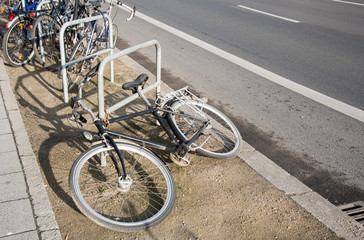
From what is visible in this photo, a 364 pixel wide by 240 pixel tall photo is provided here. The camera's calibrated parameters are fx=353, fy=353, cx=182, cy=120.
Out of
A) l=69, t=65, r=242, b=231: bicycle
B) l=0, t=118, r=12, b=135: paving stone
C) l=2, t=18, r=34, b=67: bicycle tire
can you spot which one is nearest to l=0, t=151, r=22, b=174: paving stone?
l=0, t=118, r=12, b=135: paving stone

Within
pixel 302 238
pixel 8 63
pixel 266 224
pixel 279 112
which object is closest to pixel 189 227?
pixel 266 224

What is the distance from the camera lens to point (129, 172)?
331cm

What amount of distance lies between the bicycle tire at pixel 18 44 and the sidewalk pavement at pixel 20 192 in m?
1.99

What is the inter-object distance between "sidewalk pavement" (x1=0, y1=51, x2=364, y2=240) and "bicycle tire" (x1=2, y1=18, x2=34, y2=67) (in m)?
1.97

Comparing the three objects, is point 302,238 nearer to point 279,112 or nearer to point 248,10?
point 279,112

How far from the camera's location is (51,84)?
5477 mm

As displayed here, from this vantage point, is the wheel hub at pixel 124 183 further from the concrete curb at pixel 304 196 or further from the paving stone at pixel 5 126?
the paving stone at pixel 5 126

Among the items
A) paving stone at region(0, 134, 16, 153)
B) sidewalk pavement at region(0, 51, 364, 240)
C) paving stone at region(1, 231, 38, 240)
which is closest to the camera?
paving stone at region(1, 231, 38, 240)

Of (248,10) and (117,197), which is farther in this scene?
(248,10)

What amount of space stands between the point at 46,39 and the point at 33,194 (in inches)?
143

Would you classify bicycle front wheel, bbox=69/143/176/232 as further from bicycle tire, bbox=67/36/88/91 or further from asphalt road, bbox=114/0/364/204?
bicycle tire, bbox=67/36/88/91

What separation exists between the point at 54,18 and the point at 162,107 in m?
3.19

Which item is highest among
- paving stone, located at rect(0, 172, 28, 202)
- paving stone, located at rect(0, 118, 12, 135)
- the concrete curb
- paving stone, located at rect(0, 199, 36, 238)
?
the concrete curb

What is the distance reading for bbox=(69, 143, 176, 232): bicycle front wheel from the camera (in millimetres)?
2945
